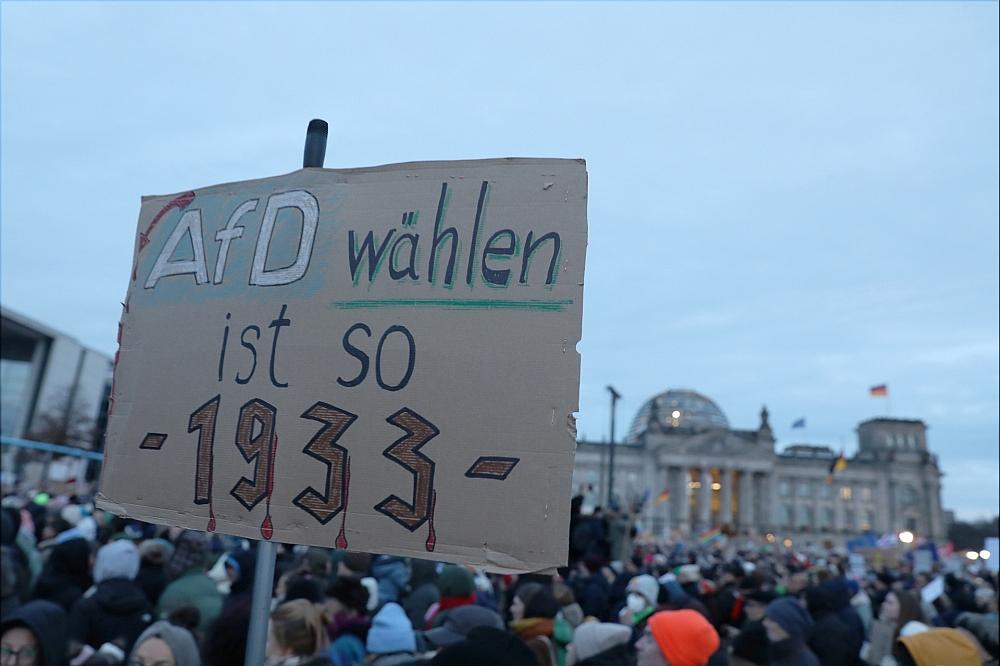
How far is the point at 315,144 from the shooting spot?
277 centimetres

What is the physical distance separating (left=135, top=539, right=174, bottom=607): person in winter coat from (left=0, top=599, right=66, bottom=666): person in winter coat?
2.83 m

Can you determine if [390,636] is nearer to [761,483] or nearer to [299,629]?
[299,629]

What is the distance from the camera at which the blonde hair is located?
369cm

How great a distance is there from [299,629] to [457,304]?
226cm

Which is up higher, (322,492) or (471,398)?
(471,398)

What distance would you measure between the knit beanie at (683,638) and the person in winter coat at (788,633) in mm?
709

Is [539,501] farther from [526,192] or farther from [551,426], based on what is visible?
[526,192]

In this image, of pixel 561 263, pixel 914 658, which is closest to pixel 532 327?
pixel 561 263

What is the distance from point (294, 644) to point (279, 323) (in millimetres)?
1987

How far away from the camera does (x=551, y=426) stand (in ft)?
6.92

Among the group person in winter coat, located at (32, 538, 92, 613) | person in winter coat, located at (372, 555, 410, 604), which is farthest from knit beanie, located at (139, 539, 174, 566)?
person in winter coat, located at (372, 555, 410, 604)

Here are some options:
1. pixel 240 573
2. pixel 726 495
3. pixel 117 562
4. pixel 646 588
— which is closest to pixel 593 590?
pixel 646 588

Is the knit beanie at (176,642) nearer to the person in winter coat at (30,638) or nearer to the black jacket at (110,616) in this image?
the person in winter coat at (30,638)

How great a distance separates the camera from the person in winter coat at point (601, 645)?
4.21 m
